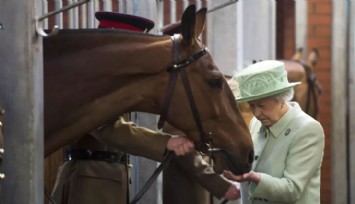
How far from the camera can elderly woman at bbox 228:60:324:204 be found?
3586 millimetres

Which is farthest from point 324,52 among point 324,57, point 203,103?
point 203,103

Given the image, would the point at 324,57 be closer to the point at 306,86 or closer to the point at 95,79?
the point at 306,86

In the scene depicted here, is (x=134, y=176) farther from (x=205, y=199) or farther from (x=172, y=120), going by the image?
(x=172, y=120)

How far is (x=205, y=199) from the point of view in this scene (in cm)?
447

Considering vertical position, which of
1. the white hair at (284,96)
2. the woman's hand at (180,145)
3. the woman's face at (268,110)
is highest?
the white hair at (284,96)

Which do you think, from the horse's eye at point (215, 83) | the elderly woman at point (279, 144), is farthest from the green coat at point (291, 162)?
the horse's eye at point (215, 83)

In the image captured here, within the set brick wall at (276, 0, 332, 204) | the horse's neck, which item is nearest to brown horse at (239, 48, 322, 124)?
brick wall at (276, 0, 332, 204)

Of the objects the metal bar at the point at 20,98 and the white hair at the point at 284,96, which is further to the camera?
the white hair at the point at 284,96

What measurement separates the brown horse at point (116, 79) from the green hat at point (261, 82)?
0.20 m

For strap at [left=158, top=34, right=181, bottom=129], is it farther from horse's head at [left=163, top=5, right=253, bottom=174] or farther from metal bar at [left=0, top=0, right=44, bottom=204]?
metal bar at [left=0, top=0, right=44, bottom=204]

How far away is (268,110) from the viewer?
3.73 meters

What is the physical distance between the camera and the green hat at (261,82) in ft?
11.9

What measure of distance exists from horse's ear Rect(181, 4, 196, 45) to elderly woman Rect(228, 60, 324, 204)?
38cm

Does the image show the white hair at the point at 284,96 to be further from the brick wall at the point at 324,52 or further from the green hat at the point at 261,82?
the brick wall at the point at 324,52
